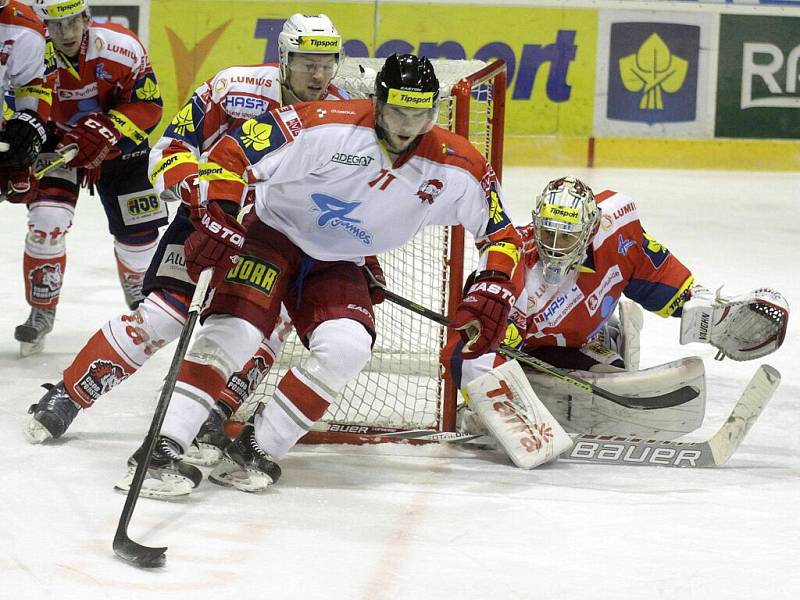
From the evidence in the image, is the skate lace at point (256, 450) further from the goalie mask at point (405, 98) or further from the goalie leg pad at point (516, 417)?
the goalie mask at point (405, 98)

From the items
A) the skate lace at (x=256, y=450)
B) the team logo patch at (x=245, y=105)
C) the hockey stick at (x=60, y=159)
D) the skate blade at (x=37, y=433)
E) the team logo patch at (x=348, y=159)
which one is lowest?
the skate blade at (x=37, y=433)

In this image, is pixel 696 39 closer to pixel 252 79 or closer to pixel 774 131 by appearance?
pixel 774 131

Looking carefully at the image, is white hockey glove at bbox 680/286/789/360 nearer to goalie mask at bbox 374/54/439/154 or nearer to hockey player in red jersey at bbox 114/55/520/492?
hockey player in red jersey at bbox 114/55/520/492

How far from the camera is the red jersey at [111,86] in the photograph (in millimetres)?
4148

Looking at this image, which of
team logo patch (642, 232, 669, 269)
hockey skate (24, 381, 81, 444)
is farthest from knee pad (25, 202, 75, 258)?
team logo patch (642, 232, 669, 269)

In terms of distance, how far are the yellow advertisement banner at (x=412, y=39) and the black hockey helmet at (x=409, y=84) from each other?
5179 mm

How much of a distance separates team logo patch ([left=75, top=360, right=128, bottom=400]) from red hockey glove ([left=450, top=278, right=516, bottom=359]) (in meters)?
0.80

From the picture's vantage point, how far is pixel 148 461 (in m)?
2.65

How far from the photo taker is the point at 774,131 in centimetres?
829

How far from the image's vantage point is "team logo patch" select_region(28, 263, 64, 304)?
13.9 ft

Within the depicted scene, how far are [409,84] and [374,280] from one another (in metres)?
0.62

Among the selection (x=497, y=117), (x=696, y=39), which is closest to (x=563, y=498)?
(x=497, y=117)

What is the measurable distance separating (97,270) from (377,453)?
103 inches

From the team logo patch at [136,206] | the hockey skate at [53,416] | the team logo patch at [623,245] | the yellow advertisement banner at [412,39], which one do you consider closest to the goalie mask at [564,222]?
the team logo patch at [623,245]
